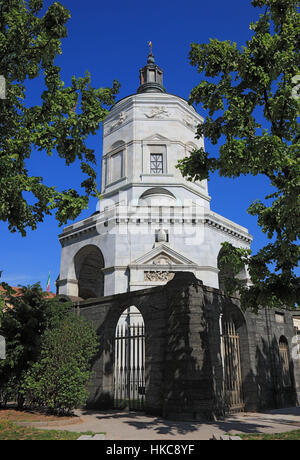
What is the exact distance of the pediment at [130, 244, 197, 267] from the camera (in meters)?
24.2

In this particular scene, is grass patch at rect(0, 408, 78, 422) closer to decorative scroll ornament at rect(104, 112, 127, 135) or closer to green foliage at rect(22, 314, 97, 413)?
green foliage at rect(22, 314, 97, 413)

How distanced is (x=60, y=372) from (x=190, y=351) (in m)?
3.84

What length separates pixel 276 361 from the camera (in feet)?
47.2

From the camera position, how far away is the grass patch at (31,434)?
Answer: 7562mm

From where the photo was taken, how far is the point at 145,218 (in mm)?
26078

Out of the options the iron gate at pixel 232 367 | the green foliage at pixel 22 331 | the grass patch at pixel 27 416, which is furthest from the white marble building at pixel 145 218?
the grass patch at pixel 27 416

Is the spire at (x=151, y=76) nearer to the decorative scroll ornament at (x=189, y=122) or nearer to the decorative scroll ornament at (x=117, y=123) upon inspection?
the decorative scroll ornament at (x=117, y=123)

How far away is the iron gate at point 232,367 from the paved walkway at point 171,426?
66 centimetres

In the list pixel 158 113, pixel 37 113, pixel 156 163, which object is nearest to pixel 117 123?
pixel 158 113

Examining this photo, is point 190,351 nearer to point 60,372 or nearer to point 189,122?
point 60,372
